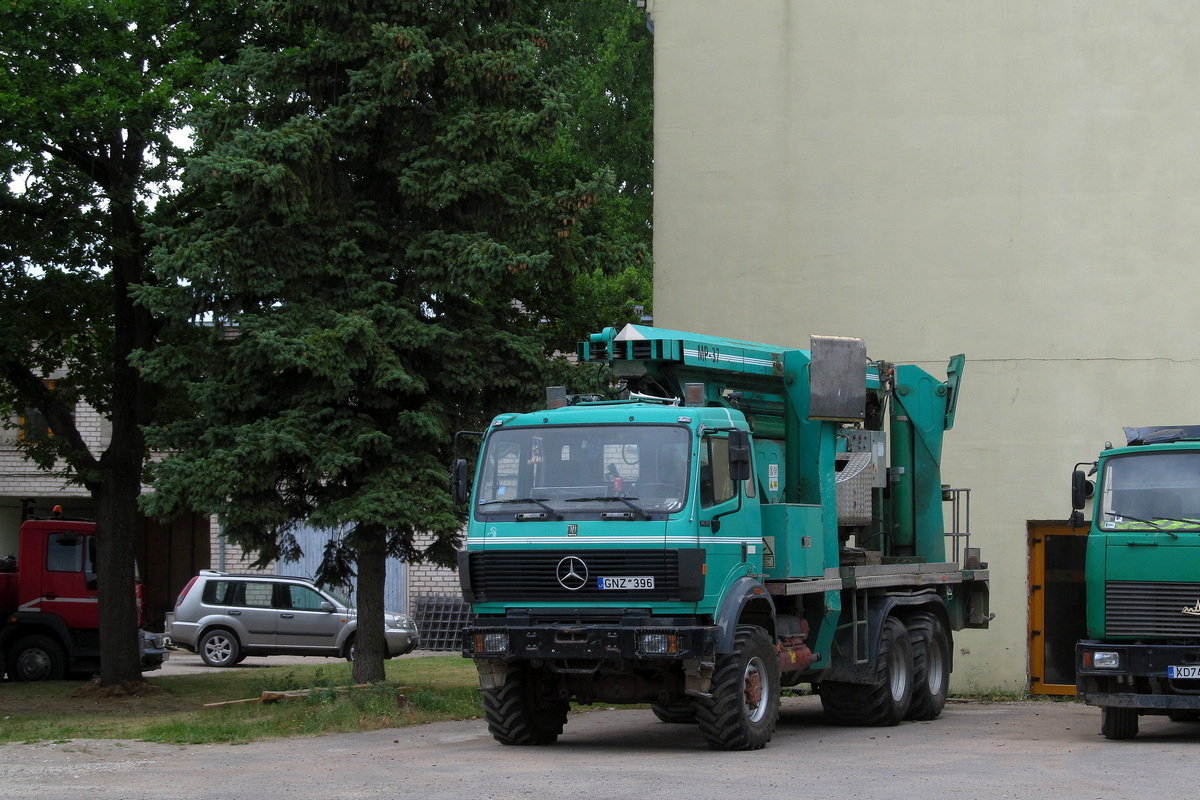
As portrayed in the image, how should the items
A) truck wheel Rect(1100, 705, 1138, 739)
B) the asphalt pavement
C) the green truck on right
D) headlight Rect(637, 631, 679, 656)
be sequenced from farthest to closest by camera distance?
truck wheel Rect(1100, 705, 1138, 739) < the green truck on right < headlight Rect(637, 631, 679, 656) < the asphalt pavement

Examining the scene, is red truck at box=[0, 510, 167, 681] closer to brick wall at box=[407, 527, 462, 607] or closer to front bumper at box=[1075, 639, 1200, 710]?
brick wall at box=[407, 527, 462, 607]

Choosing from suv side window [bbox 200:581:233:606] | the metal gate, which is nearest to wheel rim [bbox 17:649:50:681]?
suv side window [bbox 200:581:233:606]

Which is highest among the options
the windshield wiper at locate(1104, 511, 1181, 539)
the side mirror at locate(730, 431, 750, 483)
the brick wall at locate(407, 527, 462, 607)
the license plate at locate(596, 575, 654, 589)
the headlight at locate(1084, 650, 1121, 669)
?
the side mirror at locate(730, 431, 750, 483)

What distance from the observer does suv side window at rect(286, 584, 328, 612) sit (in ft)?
84.7

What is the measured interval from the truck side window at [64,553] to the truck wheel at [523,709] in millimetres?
12350

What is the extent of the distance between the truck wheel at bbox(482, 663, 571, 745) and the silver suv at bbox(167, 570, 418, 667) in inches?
521

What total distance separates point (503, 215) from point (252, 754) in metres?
6.75

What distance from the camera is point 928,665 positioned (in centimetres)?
1540

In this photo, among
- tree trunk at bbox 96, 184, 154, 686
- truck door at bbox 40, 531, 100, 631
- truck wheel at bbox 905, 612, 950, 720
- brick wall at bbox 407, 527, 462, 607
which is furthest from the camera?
brick wall at bbox 407, 527, 462, 607

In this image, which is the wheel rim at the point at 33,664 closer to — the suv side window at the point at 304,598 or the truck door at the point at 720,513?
the suv side window at the point at 304,598

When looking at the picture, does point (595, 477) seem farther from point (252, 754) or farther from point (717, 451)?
point (252, 754)

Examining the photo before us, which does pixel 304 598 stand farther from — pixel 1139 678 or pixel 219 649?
pixel 1139 678

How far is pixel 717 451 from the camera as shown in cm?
1197

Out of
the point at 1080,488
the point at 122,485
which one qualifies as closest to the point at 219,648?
the point at 122,485
